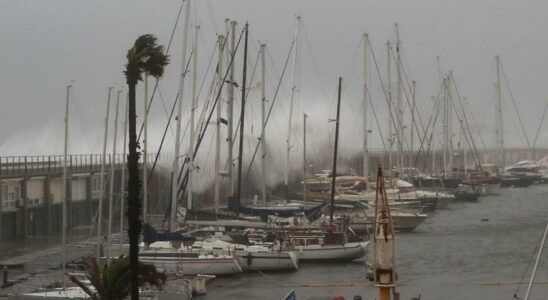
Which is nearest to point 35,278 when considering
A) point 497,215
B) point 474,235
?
point 474,235

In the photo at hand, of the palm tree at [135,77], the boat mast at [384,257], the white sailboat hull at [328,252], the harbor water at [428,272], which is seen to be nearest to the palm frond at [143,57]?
the palm tree at [135,77]

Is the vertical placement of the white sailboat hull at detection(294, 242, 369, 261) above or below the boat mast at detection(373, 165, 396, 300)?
below

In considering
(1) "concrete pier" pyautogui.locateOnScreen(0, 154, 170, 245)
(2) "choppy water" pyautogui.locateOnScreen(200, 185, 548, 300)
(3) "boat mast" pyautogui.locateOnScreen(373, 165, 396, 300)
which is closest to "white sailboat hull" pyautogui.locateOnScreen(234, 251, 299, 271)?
(2) "choppy water" pyautogui.locateOnScreen(200, 185, 548, 300)

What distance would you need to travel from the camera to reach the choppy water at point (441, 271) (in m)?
37.0

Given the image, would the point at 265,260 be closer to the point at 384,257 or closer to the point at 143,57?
the point at 143,57

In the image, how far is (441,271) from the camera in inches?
1767

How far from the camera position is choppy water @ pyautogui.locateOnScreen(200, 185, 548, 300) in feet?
121

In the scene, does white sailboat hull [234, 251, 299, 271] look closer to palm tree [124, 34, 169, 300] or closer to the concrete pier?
the concrete pier

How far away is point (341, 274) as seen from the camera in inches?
1705

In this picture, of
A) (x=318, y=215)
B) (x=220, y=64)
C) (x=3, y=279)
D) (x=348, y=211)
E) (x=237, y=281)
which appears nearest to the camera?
(x=3, y=279)

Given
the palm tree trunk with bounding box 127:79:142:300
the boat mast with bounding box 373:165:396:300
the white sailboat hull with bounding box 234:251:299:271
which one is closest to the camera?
the boat mast with bounding box 373:165:396:300

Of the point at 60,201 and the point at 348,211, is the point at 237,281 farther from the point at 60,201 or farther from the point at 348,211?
the point at 348,211

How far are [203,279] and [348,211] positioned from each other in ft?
133

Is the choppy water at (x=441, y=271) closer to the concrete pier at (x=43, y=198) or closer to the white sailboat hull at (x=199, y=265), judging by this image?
the white sailboat hull at (x=199, y=265)
